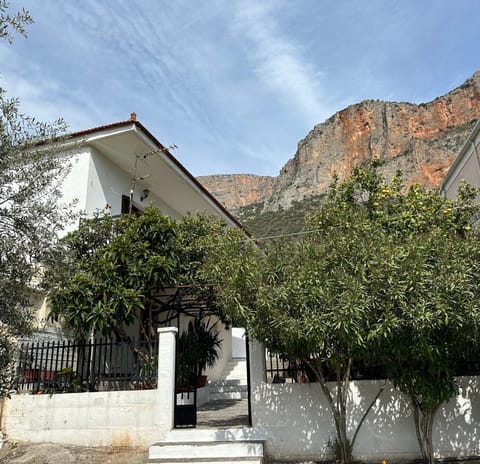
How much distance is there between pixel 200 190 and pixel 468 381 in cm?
1112

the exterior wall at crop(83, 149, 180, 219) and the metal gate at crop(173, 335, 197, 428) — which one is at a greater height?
the exterior wall at crop(83, 149, 180, 219)

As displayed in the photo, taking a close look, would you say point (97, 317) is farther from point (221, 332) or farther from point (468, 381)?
point (221, 332)

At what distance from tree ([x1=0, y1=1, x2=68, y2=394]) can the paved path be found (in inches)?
173

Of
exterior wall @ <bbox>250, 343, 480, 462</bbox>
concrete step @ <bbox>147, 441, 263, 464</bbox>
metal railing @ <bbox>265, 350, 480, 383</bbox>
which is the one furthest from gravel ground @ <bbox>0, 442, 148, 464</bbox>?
metal railing @ <bbox>265, 350, 480, 383</bbox>

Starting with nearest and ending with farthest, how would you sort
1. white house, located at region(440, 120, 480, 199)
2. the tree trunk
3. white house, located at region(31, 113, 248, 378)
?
1. the tree trunk
2. white house, located at region(31, 113, 248, 378)
3. white house, located at region(440, 120, 480, 199)

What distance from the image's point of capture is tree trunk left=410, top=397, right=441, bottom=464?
7484 mm

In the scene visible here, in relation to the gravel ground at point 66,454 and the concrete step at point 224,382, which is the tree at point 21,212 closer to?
the gravel ground at point 66,454

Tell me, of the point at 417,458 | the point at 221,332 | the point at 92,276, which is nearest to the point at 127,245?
the point at 92,276

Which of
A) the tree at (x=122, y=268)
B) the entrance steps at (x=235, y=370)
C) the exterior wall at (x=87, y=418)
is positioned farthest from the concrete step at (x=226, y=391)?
the exterior wall at (x=87, y=418)

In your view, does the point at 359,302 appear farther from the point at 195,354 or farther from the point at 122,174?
the point at 122,174

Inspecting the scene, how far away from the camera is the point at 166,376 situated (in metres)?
8.57

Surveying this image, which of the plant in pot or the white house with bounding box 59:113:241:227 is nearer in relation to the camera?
the plant in pot

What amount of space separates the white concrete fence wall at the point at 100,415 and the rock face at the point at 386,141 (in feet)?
191

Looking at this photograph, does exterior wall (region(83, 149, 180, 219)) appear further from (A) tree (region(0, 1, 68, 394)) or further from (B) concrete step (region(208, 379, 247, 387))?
(B) concrete step (region(208, 379, 247, 387))
